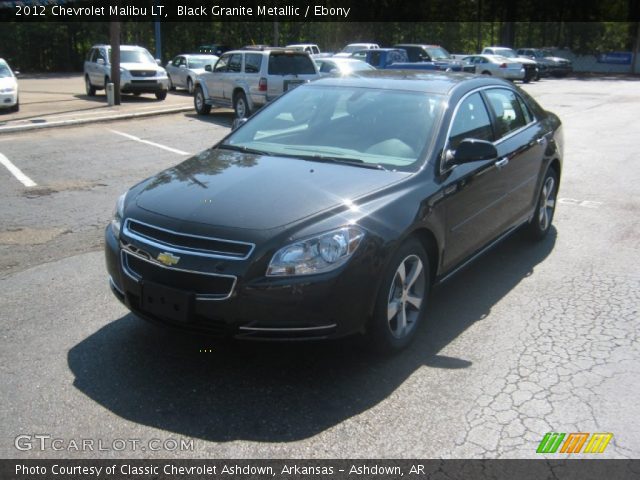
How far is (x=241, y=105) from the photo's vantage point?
1648 cm

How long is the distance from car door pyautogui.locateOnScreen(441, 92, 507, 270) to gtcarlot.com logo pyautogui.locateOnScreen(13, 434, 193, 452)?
7.03 ft

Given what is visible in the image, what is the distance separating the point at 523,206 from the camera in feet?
18.8

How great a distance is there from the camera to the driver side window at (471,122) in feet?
15.3

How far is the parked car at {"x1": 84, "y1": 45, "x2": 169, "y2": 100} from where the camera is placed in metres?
20.6

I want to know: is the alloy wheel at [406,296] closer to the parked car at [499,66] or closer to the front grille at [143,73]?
the front grille at [143,73]

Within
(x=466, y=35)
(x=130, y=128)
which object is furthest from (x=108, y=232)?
(x=466, y=35)

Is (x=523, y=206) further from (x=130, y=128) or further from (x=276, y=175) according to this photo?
(x=130, y=128)

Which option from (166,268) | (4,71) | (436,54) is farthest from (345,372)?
(436,54)

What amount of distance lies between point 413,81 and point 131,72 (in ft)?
56.7

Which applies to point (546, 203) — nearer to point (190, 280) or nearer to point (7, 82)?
point (190, 280)

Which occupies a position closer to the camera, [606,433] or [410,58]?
[606,433]

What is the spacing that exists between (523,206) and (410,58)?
79.6 ft

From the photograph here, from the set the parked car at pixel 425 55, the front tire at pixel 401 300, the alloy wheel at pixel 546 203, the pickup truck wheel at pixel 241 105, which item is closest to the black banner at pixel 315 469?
the front tire at pixel 401 300

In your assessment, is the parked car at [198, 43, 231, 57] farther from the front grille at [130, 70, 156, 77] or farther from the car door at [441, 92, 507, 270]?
the car door at [441, 92, 507, 270]
